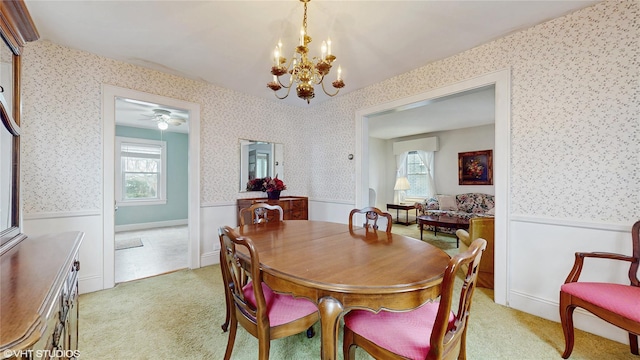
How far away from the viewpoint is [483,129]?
580 cm

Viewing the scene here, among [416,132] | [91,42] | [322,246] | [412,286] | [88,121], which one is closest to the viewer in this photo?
[412,286]

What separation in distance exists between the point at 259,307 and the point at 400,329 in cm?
69

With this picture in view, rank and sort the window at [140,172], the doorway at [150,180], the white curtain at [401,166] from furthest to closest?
the white curtain at [401,166]
the window at [140,172]
the doorway at [150,180]

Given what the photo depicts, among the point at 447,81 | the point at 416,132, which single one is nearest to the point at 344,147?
the point at 447,81

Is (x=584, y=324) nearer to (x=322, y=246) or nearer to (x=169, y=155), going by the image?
(x=322, y=246)

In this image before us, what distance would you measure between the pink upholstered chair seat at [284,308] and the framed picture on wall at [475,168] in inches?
230

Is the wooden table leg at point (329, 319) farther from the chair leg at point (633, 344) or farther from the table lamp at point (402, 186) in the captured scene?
the table lamp at point (402, 186)

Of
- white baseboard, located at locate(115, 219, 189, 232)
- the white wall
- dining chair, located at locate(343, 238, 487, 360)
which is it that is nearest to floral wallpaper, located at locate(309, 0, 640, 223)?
dining chair, located at locate(343, 238, 487, 360)

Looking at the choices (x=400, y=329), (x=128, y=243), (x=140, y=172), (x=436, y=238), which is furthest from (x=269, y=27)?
(x=140, y=172)

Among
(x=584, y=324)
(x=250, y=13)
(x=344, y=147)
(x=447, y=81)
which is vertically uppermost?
(x=250, y=13)

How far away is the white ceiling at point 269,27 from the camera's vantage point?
6.17 ft

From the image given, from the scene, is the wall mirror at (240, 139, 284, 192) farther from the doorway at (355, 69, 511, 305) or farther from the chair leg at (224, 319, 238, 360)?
the doorway at (355, 69, 511, 305)

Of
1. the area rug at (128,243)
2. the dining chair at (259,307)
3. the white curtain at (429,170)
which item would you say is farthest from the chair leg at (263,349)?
the white curtain at (429,170)

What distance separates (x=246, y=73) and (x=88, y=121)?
1.78 meters
